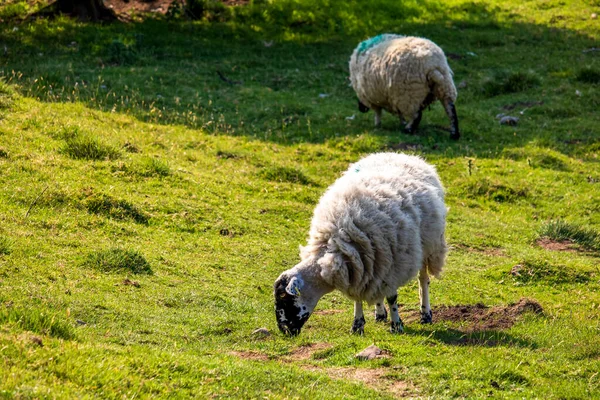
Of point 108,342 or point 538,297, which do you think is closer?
point 108,342

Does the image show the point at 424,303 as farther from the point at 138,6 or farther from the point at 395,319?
the point at 138,6

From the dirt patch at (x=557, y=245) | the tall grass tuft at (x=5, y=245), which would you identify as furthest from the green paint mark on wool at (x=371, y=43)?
the tall grass tuft at (x=5, y=245)

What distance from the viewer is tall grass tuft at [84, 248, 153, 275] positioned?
9445 millimetres

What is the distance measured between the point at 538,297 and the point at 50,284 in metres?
→ 5.90

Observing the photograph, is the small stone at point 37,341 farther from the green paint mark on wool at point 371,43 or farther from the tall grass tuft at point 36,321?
the green paint mark on wool at point 371,43

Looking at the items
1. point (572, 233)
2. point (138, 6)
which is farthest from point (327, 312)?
point (138, 6)

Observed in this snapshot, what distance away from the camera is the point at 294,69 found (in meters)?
21.5

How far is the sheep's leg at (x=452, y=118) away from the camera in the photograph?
16781 mm

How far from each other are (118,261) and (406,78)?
29.3 feet

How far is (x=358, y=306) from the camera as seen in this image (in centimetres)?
846

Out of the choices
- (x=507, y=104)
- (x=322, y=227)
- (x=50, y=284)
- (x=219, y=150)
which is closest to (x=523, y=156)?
(x=507, y=104)

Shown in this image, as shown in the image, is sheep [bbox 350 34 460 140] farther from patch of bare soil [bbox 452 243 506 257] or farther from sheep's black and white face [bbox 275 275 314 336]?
sheep's black and white face [bbox 275 275 314 336]

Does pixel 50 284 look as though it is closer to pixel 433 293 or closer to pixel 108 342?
pixel 108 342

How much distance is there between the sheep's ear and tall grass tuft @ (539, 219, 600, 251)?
641 cm
